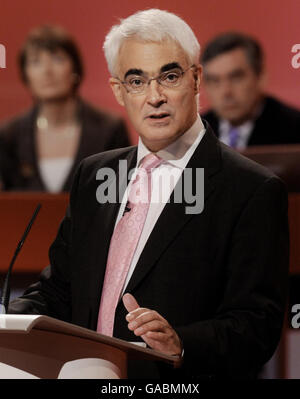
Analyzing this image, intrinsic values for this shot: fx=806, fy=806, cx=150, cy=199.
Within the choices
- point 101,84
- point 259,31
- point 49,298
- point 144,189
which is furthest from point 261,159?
point 101,84

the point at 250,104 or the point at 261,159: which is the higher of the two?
the point at 250,104

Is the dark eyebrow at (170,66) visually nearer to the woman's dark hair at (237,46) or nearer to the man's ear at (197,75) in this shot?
the man's ear at (197,75)

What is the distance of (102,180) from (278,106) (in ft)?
4.60

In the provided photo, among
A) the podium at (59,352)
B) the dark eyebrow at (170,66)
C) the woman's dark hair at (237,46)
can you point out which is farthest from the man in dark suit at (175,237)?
the woman's dark hair at (237,46)

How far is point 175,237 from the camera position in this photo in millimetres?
1588

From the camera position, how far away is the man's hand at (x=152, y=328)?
1292mm

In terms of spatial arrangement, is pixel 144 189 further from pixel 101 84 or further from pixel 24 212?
pixel 101 84

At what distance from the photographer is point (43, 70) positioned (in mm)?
3125

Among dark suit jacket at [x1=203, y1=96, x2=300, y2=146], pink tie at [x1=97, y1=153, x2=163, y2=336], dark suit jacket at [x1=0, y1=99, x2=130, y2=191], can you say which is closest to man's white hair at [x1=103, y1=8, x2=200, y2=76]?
pink tie at [x1=97, y1=153, x2=163, y2=336]

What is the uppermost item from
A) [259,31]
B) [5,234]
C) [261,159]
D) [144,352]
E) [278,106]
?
[259,31]

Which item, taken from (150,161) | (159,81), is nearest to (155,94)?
(159,81)

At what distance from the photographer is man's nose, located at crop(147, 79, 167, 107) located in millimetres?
1645

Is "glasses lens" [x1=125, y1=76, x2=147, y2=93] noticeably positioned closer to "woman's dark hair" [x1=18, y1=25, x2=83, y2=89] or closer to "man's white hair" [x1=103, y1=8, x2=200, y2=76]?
"man's white hair" [x1=103, y1=8, x2=200, y2=76]

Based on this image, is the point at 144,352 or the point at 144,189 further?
the point at 144,189
